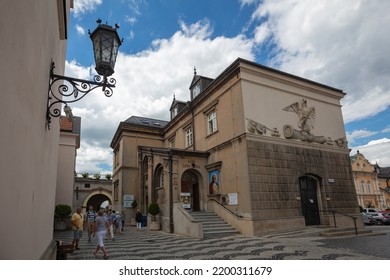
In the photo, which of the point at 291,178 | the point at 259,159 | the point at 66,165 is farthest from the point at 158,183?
the point at 291,178

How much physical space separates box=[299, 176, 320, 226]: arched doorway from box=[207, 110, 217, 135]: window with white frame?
6247 millimetres

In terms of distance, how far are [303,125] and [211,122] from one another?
19.3ft

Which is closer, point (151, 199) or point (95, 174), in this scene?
point (151, 199)

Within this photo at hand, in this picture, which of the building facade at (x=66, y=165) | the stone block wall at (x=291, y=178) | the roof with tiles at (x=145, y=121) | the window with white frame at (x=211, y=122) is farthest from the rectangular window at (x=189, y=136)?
the building facade at (x=66, y=165)

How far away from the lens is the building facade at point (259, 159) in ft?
48.8

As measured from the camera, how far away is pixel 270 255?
8.33 m

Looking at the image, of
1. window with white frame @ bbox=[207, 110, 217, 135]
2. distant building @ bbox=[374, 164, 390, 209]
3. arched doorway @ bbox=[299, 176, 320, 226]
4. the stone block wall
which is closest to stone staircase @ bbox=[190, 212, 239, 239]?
the stone block wall

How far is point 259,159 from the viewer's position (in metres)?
15.1

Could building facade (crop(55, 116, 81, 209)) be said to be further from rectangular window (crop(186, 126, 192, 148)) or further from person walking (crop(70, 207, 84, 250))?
person walking (crop(70, 207, 84, 250))

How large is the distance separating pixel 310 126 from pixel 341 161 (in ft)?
11.1

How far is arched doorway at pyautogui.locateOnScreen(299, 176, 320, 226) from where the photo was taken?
16.3 m

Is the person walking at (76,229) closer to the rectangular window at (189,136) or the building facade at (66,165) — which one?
the building facade at (66,165)
